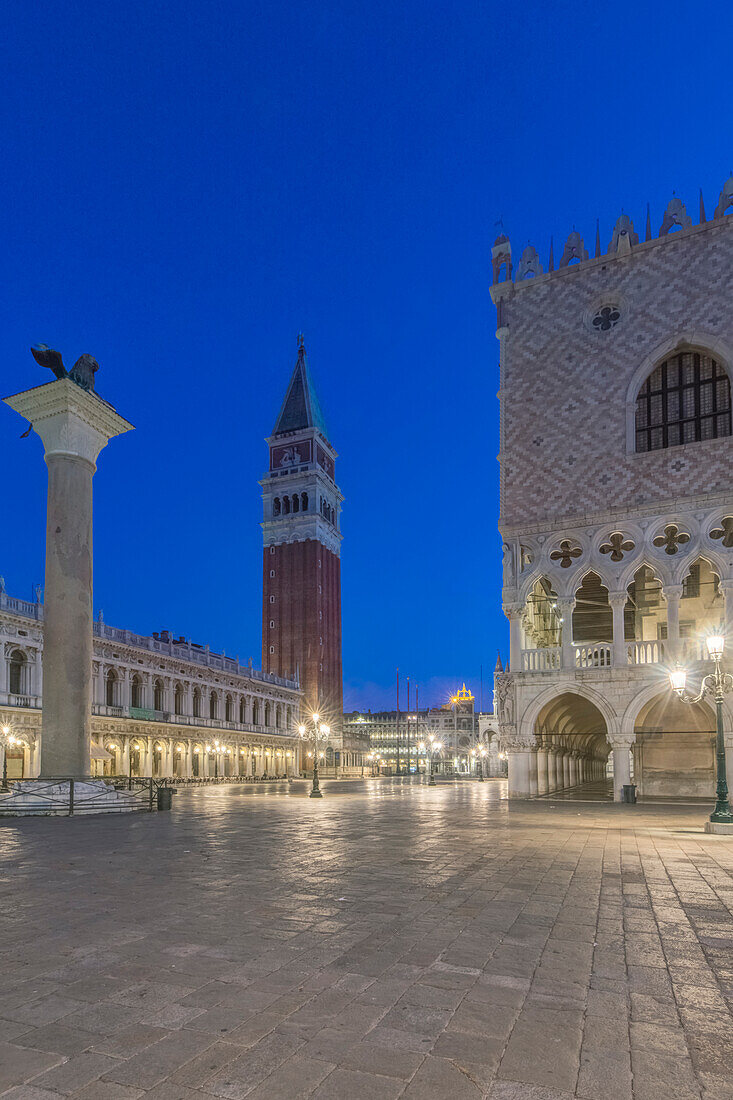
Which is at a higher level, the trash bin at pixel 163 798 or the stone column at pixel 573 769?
the trash bin at pixel 163 798

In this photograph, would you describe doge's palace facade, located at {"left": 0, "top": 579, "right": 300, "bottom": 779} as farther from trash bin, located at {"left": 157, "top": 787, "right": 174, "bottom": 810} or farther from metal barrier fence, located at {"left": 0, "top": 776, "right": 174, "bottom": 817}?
metal barrier fence, located at {"left": 0, "top": 776, "right": 174, "bottom": 817}

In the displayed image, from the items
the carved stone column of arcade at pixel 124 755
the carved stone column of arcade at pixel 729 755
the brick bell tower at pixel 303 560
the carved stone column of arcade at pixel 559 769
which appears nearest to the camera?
the carved stone column of arcade at pixel 729 755

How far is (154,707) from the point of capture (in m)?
62.6

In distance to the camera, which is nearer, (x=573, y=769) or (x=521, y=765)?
(x=521, y=765)

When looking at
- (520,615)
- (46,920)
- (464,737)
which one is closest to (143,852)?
(46,920)

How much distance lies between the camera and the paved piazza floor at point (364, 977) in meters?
4.43

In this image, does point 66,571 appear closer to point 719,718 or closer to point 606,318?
point 719,718

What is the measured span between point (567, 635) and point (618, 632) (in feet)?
6.50

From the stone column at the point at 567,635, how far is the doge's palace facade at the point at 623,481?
9 cm

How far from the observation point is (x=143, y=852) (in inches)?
533

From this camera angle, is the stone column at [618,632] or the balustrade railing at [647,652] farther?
the stone column at [618,632]

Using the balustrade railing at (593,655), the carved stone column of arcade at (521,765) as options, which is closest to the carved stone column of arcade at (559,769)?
the carved stone column of arcade at (521,765)

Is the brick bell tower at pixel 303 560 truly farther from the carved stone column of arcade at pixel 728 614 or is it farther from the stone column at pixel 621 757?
the carved stone column of arcade at pixel 728 614

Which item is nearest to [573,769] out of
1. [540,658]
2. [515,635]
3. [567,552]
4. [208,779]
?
[540,658]
